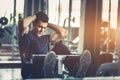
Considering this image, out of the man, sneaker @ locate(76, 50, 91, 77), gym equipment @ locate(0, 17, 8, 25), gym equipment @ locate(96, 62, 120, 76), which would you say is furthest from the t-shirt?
gym equipment @ locate(0, 17, 8, 25)

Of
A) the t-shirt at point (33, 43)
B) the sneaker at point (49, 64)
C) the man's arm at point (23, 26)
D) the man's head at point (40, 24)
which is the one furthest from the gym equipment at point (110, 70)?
the man's arm at point (23, 26)

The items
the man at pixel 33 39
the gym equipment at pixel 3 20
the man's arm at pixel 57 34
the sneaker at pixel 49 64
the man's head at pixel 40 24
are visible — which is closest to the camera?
the sneaker at pixel 49 64

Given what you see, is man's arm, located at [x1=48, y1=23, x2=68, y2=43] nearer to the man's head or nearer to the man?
the man

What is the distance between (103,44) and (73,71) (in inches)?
118

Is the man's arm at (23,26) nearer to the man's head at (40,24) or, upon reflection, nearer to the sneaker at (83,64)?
the man's head at (40,24)

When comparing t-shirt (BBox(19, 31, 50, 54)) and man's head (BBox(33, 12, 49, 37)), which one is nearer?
t-shirt (BBox(19, 31, 50, 54))

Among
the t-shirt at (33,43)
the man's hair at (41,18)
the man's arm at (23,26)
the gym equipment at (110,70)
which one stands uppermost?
the man's hair at (41,18)

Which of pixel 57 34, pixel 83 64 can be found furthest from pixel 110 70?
pixel 57 34

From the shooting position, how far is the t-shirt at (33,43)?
136 inches

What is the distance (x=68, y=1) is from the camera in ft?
19.3

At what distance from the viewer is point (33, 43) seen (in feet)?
11.8

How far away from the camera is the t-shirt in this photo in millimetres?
3463

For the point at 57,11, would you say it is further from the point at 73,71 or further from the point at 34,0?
the point at 73,71

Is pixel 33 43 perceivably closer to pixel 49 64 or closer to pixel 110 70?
pixel 49 64
